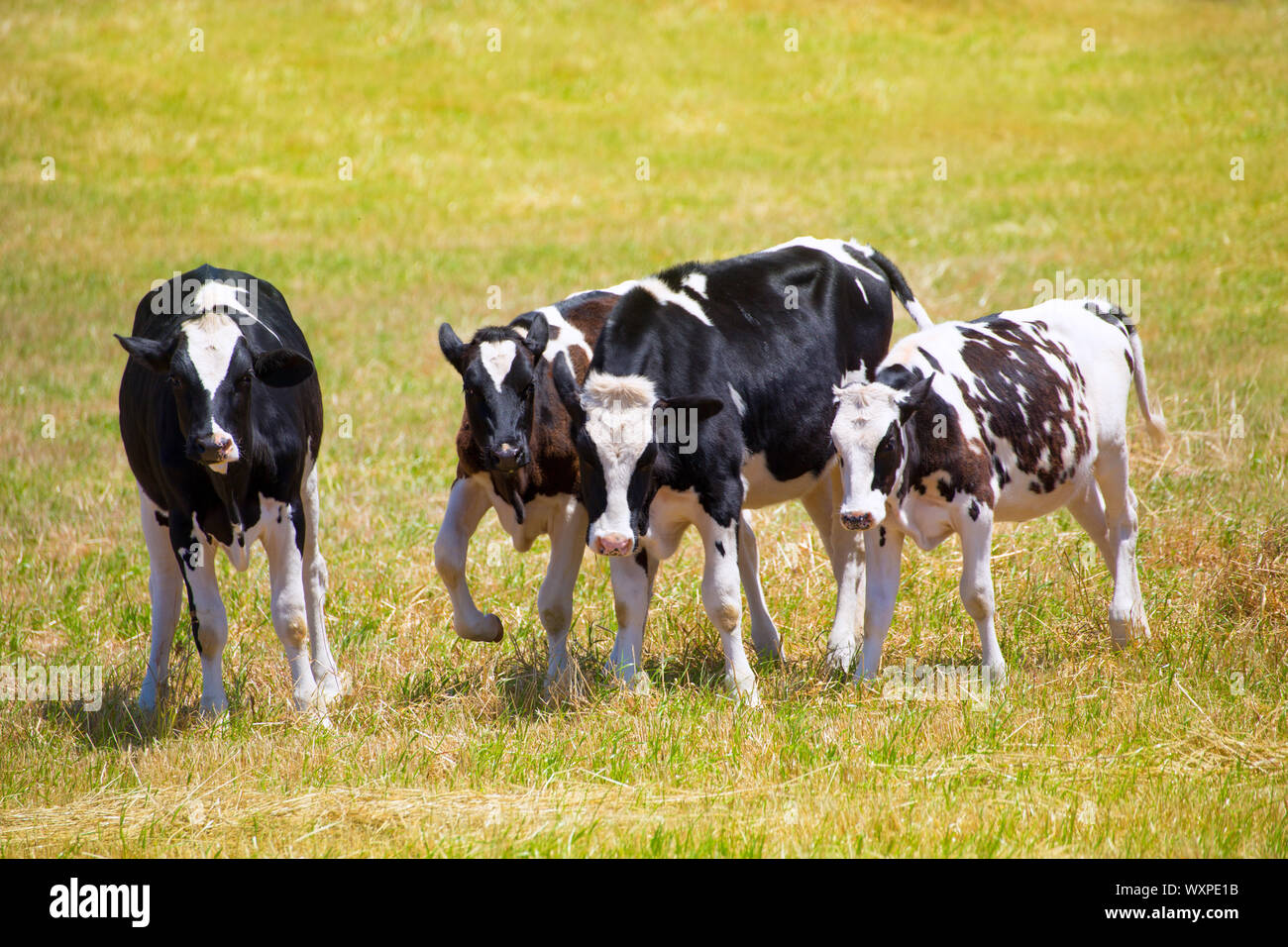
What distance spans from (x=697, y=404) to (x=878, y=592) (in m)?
1.39

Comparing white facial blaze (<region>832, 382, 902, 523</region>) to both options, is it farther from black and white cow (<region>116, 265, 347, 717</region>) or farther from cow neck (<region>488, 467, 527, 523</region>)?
black and white cow (<region>116, 265, 347, 717</region>)

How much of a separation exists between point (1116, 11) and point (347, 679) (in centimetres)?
4172

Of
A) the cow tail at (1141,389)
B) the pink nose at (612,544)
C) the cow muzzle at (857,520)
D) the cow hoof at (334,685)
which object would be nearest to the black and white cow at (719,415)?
the pink nose at (612,544)

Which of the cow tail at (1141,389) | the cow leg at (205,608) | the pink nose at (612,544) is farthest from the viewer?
the cow tail at (1141,389)

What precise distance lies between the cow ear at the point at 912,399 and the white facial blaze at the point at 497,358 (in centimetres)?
190

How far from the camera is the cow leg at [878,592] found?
6.69 m

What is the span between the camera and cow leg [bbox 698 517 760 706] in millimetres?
6520

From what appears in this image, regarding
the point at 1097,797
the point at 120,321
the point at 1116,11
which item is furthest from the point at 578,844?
the point at 1116,11

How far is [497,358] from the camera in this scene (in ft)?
21.4

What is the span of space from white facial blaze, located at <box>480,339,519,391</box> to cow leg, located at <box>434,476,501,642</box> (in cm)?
75

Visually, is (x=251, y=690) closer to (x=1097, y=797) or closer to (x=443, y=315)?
(x=1097, y=797)

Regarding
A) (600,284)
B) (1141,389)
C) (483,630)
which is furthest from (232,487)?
(600,284)

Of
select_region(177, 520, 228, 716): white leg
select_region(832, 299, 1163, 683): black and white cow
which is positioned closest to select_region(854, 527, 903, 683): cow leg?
select_region(832, 299, 1163, 683): black and white cow

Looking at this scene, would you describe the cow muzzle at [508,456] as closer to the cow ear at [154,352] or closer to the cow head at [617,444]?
the cow head at [617,444]
